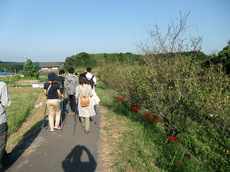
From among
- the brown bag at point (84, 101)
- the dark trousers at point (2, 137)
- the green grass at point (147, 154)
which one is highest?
the brown bag at point (84, 101)

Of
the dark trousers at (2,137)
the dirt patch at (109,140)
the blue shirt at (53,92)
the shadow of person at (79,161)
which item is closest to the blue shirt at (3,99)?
the dark trousers at (2,137)

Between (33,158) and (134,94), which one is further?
(134,94)

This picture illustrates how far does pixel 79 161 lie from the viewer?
4.07 meters

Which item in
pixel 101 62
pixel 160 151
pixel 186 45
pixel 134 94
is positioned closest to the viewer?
pixel 160 151

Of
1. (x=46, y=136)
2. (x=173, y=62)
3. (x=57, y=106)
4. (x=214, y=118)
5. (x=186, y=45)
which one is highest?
(x=186, y=45)

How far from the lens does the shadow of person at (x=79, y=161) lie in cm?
377

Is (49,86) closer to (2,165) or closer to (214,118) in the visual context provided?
(2,165)

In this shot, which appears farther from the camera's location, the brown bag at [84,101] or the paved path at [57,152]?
the brown bag at [84,101]

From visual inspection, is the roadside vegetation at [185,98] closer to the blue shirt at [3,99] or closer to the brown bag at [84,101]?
the brown bag at [84,101]

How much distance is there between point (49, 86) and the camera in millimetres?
5762

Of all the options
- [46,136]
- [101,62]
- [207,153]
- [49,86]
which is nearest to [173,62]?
[207,153]

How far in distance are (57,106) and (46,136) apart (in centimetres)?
91

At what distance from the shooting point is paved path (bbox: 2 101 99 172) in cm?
381

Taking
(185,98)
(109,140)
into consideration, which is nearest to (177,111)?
(185,98)
